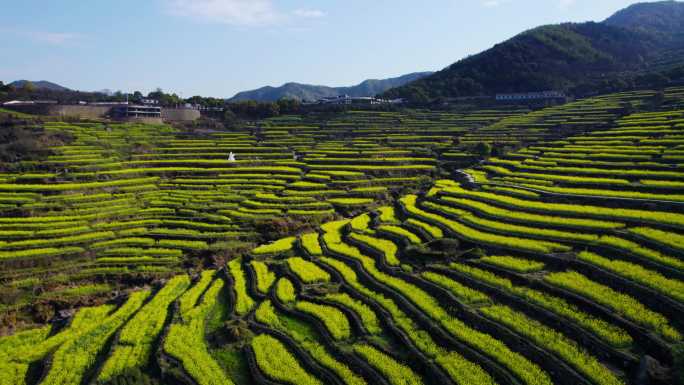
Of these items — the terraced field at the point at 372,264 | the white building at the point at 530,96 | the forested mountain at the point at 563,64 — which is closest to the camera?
the terraced field at the point at 372,264

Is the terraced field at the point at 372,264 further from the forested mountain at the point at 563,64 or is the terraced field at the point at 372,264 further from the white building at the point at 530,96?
the forested mountain at the point at 563,64

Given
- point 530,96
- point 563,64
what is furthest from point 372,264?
point 563,64

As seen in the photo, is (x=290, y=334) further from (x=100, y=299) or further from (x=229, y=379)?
(x=100, y=299)

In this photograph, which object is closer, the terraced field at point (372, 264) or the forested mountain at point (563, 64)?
the terraced field at point (372, 264)

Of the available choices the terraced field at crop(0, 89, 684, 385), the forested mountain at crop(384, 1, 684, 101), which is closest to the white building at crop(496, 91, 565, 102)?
the forested mountain at crop(384, 1, 684, 101)

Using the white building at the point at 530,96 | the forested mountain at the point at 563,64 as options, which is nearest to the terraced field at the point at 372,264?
the white building at the point at 530,96

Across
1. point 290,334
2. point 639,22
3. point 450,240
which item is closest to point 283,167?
point 450,240

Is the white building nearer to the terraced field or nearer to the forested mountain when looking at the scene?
the forested mountain
